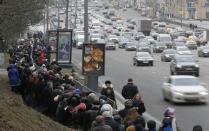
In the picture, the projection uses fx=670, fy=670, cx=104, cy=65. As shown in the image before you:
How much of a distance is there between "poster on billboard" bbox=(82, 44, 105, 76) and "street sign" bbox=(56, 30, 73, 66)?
320 inches

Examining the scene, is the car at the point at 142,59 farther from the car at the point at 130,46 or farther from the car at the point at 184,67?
the car at the point at 130,46

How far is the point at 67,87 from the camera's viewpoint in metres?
19.7

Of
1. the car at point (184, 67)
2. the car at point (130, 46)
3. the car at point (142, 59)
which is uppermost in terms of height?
the car at point (184, 67)

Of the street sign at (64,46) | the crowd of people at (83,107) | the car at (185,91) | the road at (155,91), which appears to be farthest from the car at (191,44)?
the crowd of people at (83,107)

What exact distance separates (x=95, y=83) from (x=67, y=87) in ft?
26.5

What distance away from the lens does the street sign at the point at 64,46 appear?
3500 cm

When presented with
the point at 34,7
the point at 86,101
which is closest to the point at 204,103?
the point at 34,7

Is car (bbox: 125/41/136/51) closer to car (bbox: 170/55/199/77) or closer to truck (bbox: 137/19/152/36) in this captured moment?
truck (bbox: 137/19/152/36)

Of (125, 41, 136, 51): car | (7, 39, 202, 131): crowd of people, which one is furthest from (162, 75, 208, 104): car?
(125, 41, 136, 51): car

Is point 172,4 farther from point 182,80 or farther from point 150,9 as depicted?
point 182,80

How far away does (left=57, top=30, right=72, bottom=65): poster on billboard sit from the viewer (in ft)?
115

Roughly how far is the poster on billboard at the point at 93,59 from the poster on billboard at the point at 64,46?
8.13m

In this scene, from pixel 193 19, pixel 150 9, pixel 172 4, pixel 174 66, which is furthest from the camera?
pixel 150 9

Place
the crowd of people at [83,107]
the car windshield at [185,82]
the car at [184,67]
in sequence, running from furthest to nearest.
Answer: the car at [184,67]
the car windshield at [185,82]
the crowd of people at [83,107]
